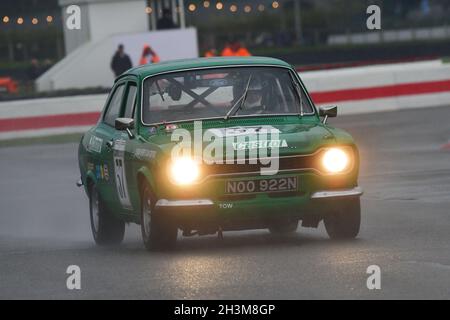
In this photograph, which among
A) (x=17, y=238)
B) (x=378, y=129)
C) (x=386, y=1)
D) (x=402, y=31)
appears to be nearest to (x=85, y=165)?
(x=17, y=238)

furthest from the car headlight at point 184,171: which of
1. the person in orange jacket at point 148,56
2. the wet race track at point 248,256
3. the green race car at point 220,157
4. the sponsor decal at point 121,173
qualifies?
the person in orange jacket at point 148,56

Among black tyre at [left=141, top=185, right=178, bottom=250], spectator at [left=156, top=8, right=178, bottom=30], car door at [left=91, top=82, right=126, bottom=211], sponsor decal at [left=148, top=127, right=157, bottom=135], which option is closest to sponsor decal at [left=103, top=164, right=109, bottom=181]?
car door at [left=91, top=82, right=126, bottom=211]

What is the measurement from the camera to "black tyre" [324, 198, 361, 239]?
1085 cm

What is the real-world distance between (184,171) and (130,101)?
179cm

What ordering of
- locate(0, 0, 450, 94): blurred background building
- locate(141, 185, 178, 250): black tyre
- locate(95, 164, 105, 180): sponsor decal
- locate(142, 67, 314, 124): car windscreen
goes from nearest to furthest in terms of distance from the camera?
locate(141, 185, 178, 250): black tyre < locate(142, 67, 314, 124): car windscreen < locate(95, 164, 105, 180): sponsor decal < locate(0, 0, 450, 94): blurred background building

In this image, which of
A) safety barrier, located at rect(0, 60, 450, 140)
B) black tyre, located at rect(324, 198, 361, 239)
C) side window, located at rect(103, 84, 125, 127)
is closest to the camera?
black tyre, located at rect(324, 198, 361, 239)

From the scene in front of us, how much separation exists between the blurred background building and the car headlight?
31.0m

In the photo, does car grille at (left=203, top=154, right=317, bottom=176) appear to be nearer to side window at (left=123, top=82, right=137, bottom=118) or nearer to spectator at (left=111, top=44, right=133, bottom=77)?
side window at (left=123, top=82, right=137, bottom=118)

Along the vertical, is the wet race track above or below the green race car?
below

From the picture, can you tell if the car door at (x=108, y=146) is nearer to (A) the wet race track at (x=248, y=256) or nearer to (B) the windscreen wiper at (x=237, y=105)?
(A) the wet race track at (x=248, y=256)

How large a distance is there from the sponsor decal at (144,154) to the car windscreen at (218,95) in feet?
1.53

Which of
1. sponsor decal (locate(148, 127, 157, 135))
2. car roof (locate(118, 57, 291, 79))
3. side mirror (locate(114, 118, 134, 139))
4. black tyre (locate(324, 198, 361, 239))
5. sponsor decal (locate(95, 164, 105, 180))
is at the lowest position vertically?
black tyre (locate(324, 198, 361, 239))

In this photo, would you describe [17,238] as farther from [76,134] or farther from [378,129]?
[76,134]

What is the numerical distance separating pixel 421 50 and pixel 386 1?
20.0 metres
